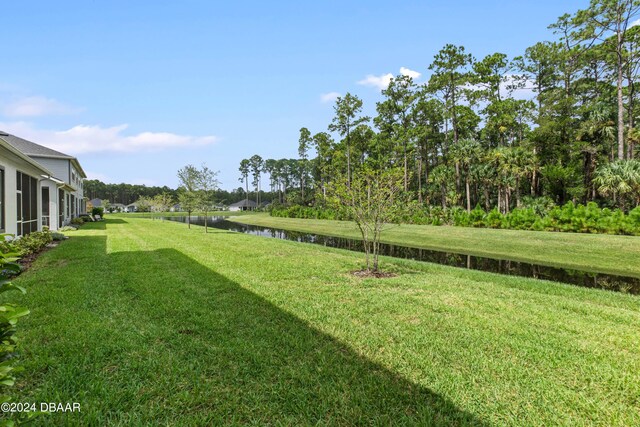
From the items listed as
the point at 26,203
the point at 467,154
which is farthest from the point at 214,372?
the point at 467,154

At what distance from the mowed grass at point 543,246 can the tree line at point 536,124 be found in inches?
197

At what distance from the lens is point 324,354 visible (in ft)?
12.4

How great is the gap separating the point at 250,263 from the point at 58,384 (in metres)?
6.67

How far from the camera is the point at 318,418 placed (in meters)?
2.66

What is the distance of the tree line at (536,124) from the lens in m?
22.6

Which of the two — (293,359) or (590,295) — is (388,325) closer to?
(293,359)

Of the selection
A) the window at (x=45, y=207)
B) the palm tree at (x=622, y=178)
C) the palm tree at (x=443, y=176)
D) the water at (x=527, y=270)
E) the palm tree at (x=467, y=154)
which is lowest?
the water at (x=527, y=270)

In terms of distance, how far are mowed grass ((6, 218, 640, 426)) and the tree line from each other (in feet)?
43.3

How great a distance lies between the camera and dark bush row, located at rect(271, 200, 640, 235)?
16.0 m

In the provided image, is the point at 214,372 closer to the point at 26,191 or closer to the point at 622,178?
the point at 26,191

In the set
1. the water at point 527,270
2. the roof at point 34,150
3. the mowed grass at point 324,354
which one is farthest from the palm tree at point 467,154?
the roof at point 34,150

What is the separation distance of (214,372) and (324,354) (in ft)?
4.08

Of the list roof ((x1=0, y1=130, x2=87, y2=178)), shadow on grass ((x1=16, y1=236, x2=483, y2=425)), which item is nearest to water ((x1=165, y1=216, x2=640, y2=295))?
shadow on grass ((x1=16, y1=236, x2=483, y2=425))

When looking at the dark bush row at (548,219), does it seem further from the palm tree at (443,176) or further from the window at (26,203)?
the window at (26,203)
